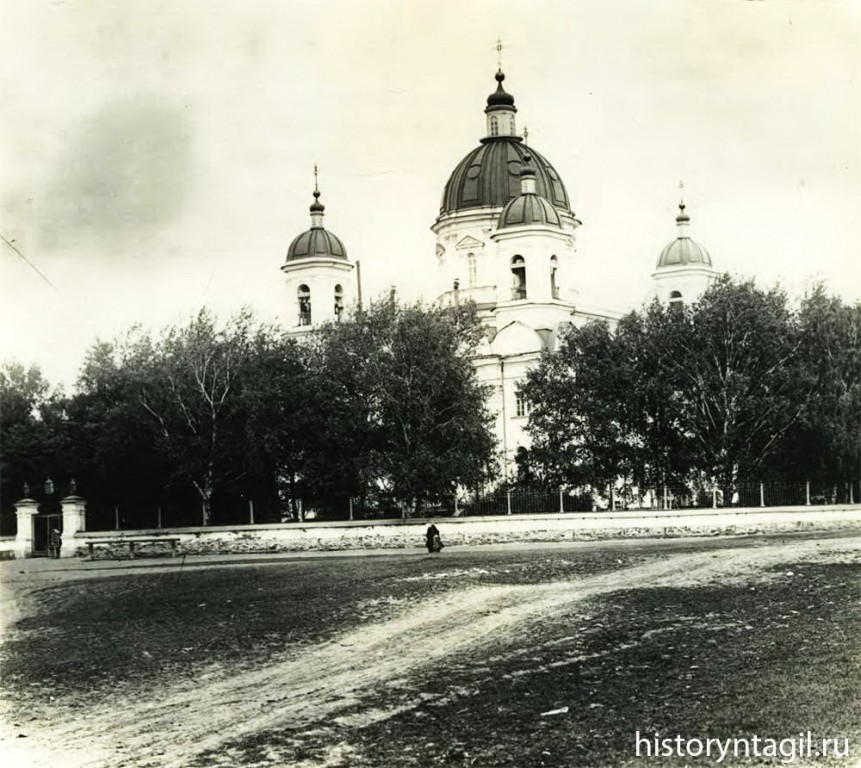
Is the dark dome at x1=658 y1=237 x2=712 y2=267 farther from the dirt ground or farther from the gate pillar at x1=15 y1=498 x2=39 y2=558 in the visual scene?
the dirt ground

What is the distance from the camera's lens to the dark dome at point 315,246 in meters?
50.9

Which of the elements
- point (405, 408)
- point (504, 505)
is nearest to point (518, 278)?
point (405, 408)

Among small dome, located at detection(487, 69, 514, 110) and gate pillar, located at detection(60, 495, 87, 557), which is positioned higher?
small dome, located at detection(487, 69, 514, 110)

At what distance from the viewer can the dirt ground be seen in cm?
1063

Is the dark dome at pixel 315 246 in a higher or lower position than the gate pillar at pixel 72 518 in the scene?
higher

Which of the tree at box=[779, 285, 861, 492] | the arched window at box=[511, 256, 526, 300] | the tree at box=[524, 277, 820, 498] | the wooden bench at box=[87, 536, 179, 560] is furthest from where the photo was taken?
Result: the arched window at box=[511, 256, 526, 300]

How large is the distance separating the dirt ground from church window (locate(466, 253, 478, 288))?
3316 cm

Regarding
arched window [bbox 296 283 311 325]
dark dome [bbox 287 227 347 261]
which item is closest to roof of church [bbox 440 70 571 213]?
dark dome [bbox 287 227 347 261]


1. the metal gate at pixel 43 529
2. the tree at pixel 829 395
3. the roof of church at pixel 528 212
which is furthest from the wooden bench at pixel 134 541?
the roof of church at pixel 528 212

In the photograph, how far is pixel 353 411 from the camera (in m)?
32.7

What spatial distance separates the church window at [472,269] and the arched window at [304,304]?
7.24 meters

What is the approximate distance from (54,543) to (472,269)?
2547 centimetres

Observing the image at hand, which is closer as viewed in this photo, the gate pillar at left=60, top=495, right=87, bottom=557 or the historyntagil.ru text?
the historyntagil.ru text

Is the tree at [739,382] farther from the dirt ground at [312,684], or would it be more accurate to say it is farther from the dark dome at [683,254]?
the dark dome at [683,254]
